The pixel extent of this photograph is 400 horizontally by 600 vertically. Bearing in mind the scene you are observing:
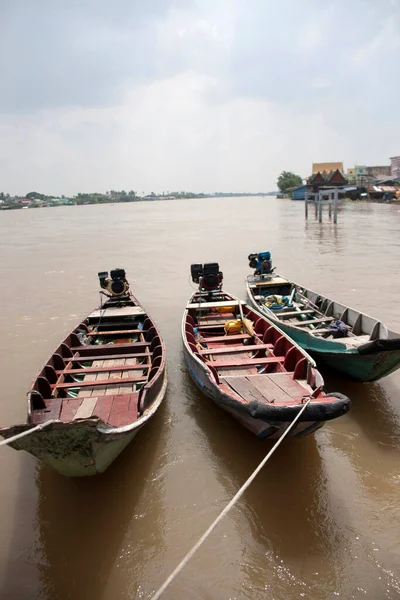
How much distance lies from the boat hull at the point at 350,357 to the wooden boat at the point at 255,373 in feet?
1.96

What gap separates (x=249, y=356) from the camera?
6.73m

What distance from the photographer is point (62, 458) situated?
3906 mm

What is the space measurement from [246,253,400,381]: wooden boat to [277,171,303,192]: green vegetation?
9445cm

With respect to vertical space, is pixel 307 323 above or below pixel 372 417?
above

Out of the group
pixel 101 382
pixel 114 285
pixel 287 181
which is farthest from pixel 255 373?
pixel 287 181

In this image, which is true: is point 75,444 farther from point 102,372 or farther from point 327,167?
point 327,167

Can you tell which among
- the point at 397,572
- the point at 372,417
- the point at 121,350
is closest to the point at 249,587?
the point at 397,572

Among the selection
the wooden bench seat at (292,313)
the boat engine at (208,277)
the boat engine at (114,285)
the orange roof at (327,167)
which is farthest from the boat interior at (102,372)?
the orange roof at (327,167)

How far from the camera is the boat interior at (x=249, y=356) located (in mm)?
5157

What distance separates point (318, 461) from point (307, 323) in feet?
10.6

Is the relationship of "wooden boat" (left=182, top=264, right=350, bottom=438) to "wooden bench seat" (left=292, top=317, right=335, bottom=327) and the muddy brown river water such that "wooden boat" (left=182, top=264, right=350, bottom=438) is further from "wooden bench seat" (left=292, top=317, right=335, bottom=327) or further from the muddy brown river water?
"wooden bench seat" (left=292, top=317, right=335, bottom=327)

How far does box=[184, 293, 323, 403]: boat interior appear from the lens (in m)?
5.16

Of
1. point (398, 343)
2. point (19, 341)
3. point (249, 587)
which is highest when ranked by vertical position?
point (398, 343)

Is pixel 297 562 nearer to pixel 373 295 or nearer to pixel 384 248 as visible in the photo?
pixel 373 295
